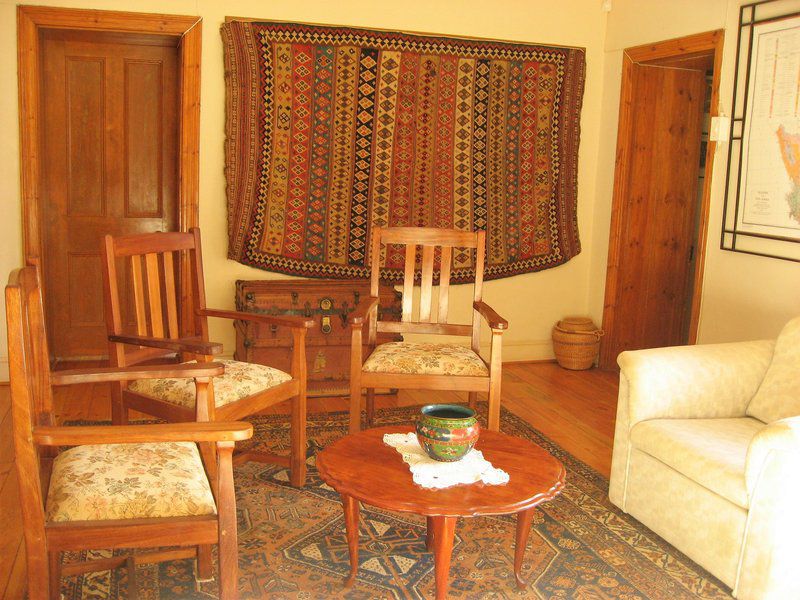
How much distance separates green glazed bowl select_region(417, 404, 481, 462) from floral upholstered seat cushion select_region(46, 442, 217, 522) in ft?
1.98

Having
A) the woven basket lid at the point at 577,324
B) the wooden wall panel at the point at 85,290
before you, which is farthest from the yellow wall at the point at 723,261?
the wooden wall panel at the point at 85,290

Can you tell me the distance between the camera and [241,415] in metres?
2.78

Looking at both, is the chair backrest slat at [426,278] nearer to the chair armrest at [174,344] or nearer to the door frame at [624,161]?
the chair armrest at [174,344]

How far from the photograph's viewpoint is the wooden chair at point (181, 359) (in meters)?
2.72

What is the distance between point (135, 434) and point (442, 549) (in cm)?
83

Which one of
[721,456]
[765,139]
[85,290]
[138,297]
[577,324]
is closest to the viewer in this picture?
[721,456]

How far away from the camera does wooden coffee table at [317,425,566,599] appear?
207cm

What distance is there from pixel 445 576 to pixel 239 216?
296 centimetres

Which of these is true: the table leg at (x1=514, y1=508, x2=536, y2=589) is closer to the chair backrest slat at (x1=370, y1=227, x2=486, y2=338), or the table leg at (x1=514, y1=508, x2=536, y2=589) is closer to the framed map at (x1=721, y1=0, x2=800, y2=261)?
the chair backrest slat at (x1=370, y1=227, x2=486, y2=338)

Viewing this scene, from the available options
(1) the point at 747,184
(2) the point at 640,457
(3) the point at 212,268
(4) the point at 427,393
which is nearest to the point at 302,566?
(2) the point at 640,457

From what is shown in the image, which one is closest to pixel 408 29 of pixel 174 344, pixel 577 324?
pixel 577 324

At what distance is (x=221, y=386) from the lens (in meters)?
2.81

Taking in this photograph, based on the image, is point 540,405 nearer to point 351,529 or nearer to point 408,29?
point 351,529

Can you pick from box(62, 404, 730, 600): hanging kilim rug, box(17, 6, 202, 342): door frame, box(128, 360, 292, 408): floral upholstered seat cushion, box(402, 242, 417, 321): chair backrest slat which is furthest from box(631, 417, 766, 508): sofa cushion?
box(17, 6, 202, 342): door frame
